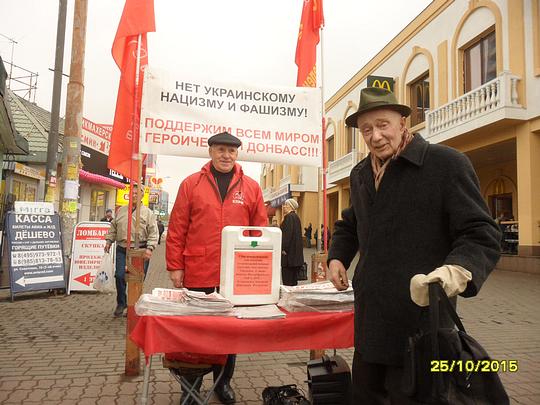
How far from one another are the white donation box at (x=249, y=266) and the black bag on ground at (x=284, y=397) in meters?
0.59

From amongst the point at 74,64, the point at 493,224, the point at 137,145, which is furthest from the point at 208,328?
the point at 74,64

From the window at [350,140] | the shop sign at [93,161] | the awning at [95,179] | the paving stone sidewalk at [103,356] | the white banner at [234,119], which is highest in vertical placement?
the window at [350,140]

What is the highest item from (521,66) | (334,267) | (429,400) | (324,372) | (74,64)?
(521,66)

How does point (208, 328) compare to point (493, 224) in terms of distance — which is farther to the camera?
point (208, 328)

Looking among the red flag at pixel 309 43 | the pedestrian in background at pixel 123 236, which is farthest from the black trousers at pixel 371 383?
the pedestrian in background at pixel 123 236

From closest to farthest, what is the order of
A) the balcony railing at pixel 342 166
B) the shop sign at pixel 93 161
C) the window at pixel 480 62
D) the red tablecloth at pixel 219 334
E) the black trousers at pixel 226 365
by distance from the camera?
the red tablecloth at pixel 219 334 < the black trousers at pixel 226 365 < the window at pixel 480 62 < the shop sign at pixel 93 161 < the balcony railing at pixel 342 166

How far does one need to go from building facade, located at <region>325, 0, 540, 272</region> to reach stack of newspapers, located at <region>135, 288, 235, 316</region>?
740cm

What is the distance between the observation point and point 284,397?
8.69ft

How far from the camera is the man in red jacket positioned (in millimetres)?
3219

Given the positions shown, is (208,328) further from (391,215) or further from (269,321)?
(391,215)

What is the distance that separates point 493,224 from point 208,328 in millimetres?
1548

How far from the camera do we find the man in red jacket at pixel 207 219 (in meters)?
3.22

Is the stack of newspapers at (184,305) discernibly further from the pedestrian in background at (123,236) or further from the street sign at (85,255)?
the street sign at (85,255)

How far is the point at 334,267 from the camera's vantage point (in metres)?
2.37
